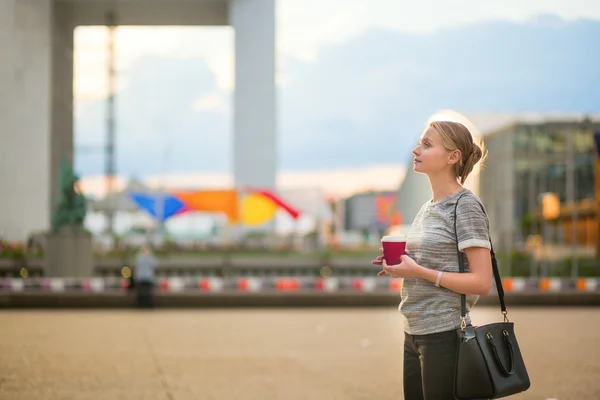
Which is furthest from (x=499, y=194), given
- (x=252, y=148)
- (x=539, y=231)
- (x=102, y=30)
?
(x=102, y=30)

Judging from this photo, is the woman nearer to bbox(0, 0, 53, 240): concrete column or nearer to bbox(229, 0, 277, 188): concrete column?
bbox(0, 0, 53, 240): concrete column

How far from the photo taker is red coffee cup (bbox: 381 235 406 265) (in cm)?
409

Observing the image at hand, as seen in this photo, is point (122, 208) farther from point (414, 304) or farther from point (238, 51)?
point (414, 304)

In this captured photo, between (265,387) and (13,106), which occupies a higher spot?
(13,106)

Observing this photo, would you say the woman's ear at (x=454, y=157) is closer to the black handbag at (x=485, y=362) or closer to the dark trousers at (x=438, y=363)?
the black handbag at (x=485, y=362)

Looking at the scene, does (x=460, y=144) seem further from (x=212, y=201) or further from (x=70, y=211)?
(x=212, y=201)

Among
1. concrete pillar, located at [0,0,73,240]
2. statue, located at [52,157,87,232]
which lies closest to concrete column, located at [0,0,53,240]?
concrete pillar, located at [0,0,73,240]

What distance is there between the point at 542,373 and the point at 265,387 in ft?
9.26

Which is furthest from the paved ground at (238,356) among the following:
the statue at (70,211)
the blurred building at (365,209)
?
the blurred building at (365,209)

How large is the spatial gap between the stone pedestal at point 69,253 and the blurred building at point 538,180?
9399 millimetres

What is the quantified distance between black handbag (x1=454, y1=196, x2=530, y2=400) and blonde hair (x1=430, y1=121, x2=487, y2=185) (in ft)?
0.78

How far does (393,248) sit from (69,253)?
83.1 ft

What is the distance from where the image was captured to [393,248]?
13.5 feet

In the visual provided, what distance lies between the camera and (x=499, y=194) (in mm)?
29984
